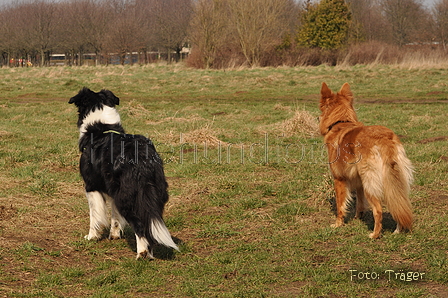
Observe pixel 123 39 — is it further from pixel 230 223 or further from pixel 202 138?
pixel 230 223

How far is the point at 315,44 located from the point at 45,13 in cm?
5045

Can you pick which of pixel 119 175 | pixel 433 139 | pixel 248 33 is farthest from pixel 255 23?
pixel 119 175

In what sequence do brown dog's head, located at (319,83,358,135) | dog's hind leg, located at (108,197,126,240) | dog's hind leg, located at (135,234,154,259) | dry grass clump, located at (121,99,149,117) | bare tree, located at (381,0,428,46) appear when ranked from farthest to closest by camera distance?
bare tree, located at (381,0,428,46), dry grass clump, located at (121,99,149,117), brown dog's head, located at (319,83,358,135), dog's hind leg, located at (108,197,126,240), dog's hind leg, located at (135,234,154,259)

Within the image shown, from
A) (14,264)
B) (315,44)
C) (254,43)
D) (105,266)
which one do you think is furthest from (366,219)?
(315,44)

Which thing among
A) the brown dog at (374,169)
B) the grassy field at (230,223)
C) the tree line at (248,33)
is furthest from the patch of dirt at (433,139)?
the tree line at (248,33)

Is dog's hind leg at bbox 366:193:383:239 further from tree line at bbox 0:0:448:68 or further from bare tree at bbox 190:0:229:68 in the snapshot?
bare tree at bbox 190:0:229:68

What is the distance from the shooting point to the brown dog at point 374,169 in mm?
5402

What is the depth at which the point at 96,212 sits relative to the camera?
225 inches

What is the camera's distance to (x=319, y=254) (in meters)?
5.25

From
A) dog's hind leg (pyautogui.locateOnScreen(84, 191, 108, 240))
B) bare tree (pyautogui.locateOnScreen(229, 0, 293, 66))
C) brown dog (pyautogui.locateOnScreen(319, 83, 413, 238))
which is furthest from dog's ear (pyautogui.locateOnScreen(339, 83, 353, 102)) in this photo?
bare tree (pyautogui.locateOnScreen(229, 0, 293, 66))

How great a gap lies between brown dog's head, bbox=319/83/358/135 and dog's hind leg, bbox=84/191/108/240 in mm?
3135

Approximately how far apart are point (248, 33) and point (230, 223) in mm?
39259

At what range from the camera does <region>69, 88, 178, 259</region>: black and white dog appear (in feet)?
16.1

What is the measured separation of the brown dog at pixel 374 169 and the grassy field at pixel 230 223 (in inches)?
14.7
